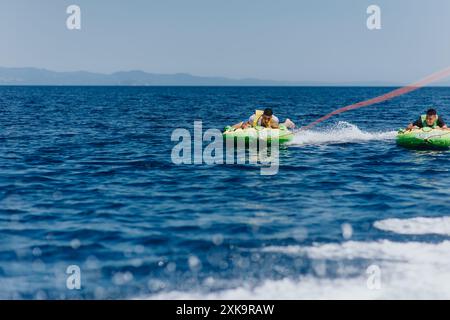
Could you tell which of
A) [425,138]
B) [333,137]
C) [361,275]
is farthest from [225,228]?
[333,137]

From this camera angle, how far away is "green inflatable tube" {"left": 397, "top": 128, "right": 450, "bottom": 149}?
19.2 metres

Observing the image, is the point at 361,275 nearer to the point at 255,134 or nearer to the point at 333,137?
the point at 255,134

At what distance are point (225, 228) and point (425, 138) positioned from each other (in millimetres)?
12167

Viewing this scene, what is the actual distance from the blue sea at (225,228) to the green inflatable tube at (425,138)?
4.10ft

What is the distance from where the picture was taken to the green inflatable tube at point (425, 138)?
19.2 m

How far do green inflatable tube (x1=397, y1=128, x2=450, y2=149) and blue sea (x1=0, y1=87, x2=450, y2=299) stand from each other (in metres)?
1.25

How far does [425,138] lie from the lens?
1947 centimetres

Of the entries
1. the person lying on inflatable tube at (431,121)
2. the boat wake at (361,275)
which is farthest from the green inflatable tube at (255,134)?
the boat wake at (361,275)

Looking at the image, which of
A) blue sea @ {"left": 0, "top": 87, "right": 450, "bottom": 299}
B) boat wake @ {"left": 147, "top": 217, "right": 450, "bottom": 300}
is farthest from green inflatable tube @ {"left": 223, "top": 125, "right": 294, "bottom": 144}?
boat wake @ {"left": 147, "top": 217, "right": 450, "bottom": 300}

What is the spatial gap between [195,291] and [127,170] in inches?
374

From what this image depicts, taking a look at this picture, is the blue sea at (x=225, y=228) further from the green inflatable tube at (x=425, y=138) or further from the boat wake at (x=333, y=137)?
the boat wake at (x=333, y=137)

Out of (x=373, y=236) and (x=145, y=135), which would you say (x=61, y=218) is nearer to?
(x=373, y=236)

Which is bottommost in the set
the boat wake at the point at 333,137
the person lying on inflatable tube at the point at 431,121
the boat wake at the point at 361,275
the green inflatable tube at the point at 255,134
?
the boat wake at the point at 361,275

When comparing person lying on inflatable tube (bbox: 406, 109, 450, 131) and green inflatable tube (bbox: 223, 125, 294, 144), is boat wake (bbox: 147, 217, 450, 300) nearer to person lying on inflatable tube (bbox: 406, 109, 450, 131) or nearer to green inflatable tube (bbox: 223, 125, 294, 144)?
person lying on inflatable tube (bbox: 406, 109, 450, 131)
